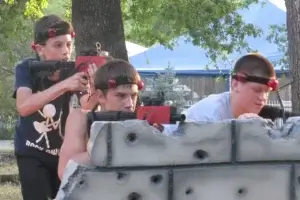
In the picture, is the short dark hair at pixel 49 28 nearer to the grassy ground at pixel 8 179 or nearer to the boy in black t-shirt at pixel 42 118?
the boy in black t-shirt at pixel 42 118

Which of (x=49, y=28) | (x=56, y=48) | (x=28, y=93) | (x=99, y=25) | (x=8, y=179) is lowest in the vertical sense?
(x=8, y=179)

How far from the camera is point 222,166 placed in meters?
2.57

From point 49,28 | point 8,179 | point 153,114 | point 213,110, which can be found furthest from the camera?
point 8,179

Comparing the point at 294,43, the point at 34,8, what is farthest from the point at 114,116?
the point at 34,8

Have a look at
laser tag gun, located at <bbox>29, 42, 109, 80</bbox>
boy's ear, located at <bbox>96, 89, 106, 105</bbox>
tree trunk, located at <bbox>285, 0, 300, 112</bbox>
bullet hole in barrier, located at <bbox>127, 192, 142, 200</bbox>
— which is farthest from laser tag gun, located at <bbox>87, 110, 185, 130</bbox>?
tree trunk, located at <bbox>285, 0, 300, 112</bbox>

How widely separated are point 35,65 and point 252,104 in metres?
1.34

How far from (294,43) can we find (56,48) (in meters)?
3.18

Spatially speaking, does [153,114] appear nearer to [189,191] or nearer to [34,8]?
[189,191]

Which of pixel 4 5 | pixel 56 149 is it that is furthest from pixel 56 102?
Result: pixel 4 5

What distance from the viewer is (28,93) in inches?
184

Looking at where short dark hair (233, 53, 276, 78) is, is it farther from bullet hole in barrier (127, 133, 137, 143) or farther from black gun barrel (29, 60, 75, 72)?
bullet hole in barrier (127, 133, 137, 143)

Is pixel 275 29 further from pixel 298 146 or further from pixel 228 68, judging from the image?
pixel 298 146

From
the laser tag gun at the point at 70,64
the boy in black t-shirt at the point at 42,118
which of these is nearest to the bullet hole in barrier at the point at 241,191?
the laser tag gun at the point at 70,64

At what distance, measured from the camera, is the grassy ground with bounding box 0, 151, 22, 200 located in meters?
11.7
